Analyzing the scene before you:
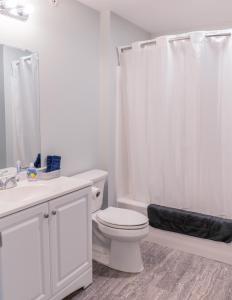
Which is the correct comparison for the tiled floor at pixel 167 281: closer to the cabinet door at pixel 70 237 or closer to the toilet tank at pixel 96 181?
the cabinet door at pixel 70 237

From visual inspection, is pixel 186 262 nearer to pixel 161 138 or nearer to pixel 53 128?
pixel 161 138

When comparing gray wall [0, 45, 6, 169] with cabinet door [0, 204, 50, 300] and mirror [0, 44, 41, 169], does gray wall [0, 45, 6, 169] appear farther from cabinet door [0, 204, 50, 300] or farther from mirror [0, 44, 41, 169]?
cabinet door [0, 204, 50, 300]

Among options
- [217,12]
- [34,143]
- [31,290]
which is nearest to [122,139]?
[34,143]

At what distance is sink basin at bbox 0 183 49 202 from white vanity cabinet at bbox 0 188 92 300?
7.8 inches

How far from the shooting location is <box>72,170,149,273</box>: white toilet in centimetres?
232

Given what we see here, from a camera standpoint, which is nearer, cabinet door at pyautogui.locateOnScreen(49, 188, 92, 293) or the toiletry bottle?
cabinet door at pyautogui.locateOnScreen(49, 188, 92, 293)

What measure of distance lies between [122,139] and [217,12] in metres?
1.61

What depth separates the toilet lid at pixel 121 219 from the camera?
2326mm

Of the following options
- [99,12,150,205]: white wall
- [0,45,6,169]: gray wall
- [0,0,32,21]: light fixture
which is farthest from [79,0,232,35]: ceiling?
[0,45,6,169]: gray wall

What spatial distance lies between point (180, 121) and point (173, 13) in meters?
1.14

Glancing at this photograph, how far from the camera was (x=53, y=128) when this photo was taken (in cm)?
253

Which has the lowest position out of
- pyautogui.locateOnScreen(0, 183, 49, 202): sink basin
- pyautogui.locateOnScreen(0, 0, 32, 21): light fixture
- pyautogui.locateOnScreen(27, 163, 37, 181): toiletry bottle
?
pyautogui.locateOnScreen(0, 183, 49, 202): sink basin

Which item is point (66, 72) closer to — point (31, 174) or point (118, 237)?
point (31, 174)

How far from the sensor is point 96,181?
2.69 metres
